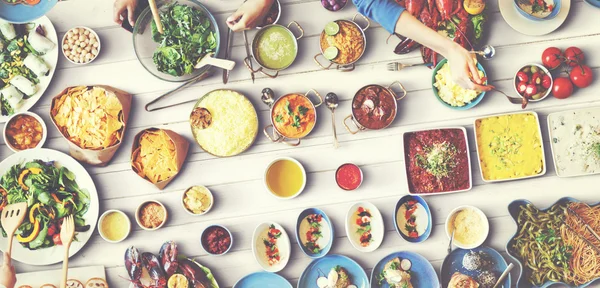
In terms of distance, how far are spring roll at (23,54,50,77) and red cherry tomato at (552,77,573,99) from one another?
12.2 ft

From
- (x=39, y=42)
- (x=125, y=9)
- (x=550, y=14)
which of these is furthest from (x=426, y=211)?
(x=39, y=42)

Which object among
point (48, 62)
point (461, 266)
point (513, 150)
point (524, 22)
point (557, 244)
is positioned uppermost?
point (48, 62)

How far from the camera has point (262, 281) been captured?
3.69 metres

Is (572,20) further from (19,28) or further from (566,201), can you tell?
(19,28)

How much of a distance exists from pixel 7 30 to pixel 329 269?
297 cm

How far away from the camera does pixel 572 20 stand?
364 cm

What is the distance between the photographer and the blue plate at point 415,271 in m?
3.62

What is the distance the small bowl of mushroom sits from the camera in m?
3.72

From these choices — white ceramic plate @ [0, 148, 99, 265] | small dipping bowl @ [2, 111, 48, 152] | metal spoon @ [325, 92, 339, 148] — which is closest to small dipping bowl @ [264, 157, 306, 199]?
metal spoon @ [325, 92, 339, 148]

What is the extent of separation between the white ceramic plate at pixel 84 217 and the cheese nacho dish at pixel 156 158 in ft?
1.34

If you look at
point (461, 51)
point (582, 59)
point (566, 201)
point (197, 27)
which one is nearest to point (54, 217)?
point (197, 27)

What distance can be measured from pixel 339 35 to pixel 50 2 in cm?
198

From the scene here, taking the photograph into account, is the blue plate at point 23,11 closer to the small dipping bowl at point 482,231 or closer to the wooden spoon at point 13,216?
the wooden spoon at point 13,216

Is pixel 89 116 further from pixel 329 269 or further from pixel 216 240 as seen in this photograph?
pixel 329 269
